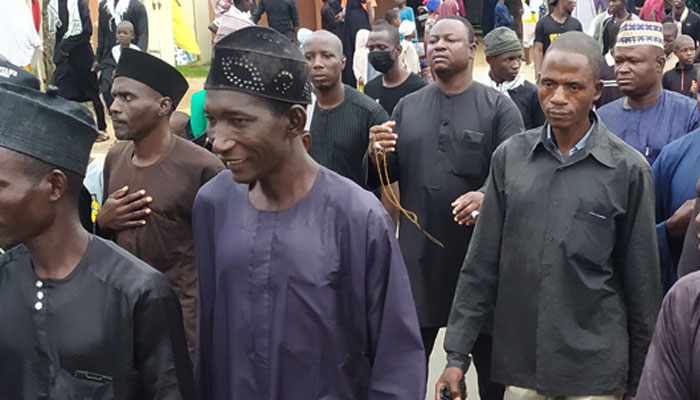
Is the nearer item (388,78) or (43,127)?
(43,127)

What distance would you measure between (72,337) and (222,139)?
2.41 feet

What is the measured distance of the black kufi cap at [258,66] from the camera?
296cm

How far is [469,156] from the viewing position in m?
5.39

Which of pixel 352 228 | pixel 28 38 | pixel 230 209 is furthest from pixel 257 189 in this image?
pixel 28 38

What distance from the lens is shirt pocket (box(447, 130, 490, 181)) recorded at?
5.39 metres

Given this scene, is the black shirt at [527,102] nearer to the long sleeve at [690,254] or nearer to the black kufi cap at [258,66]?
the long sleeve at [690,254]

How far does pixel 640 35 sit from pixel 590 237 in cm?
256

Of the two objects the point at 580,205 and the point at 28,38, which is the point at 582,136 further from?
the point at 28,38

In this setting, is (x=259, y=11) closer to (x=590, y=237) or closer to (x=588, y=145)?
(x=588, y=145)

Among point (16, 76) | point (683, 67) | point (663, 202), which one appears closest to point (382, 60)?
point (683, 67)

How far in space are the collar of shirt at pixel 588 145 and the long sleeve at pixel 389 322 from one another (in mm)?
1135

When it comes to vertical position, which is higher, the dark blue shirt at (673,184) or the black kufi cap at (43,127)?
the black kufi cap at (43,127)

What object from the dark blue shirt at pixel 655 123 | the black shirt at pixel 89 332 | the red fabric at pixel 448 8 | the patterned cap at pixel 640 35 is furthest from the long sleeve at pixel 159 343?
the red fabric at pixel 448 8

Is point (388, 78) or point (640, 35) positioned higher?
point (640, 35)
